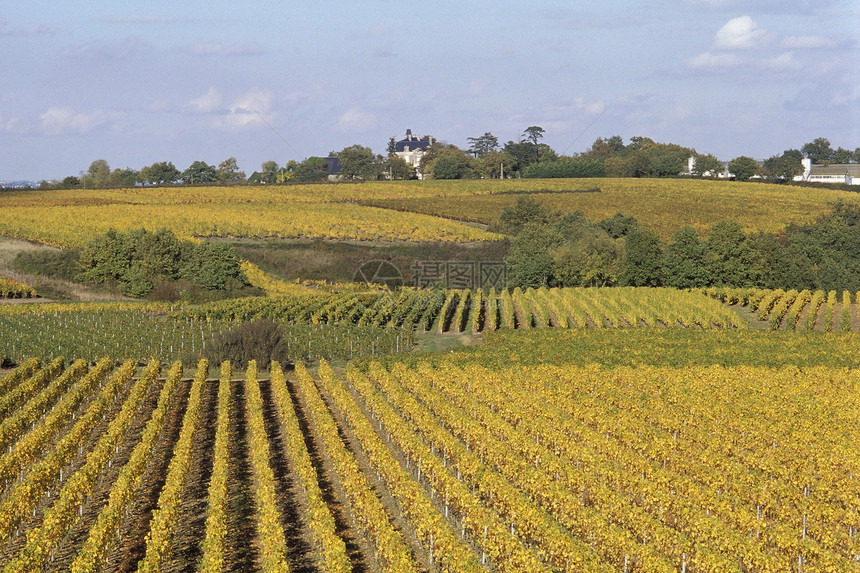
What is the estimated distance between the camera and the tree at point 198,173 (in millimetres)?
148375

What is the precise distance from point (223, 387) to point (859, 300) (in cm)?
4674

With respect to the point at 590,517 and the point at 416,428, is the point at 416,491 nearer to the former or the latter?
the point at 590,517

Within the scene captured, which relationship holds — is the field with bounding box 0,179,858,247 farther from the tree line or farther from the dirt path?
the dirt path

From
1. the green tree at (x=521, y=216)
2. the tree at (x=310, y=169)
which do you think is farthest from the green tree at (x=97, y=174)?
the green tree at (x=521, y=216)

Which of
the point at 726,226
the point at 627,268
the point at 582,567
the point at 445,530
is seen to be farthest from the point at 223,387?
the point at 726,226

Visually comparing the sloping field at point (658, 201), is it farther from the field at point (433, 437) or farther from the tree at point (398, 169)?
the field at point (433, 437)

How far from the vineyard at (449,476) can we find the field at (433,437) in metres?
0.08

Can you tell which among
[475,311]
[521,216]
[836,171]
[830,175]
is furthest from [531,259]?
[836,171]

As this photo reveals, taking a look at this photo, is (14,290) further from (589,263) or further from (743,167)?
(743,167)

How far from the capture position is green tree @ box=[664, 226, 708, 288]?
68.2m

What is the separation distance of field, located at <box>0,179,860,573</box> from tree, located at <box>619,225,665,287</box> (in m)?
11.0

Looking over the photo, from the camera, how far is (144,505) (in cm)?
2109

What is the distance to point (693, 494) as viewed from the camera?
19.9 meters

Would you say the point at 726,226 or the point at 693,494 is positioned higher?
the point at 726,226
